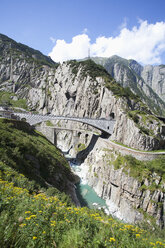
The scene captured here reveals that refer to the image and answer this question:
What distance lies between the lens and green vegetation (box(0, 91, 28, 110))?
9652 cm

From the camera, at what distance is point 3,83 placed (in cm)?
11656

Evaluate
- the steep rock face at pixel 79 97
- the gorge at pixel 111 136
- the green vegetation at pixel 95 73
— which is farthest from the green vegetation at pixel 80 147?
the green vegetation at pixel 95 73

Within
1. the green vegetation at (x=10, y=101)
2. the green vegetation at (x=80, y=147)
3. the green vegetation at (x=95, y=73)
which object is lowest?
the green vegetation at (x=80, y=147)

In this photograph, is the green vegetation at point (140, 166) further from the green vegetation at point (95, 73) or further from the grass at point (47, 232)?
the green vegetation at point (95, 73)

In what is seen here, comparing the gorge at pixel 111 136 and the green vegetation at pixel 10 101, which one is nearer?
the gorge at pixel 111 136

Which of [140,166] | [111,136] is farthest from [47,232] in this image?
[111,136]

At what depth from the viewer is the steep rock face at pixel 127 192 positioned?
22531 mm

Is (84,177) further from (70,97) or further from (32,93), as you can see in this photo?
(32,93)

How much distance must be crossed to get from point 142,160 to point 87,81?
51.8 meters

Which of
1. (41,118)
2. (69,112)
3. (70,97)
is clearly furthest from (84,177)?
(70,97)

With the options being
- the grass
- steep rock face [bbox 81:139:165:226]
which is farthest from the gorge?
the grass

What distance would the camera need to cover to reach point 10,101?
100625mm

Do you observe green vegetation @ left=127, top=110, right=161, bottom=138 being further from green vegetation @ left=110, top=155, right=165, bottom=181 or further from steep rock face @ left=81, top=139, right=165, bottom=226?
steep rock face @ left=81, top=139, right=165, bottom=226

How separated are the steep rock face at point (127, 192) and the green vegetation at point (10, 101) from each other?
84.7 meters
